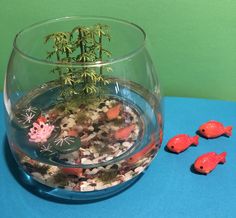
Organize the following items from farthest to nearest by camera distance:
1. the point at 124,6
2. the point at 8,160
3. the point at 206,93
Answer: the point at 206,93, the point at 124,6, the point at 8,160

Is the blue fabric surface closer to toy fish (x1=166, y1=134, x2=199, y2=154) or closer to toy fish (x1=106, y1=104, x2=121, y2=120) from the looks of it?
toy fish (x1=166, y1=134, x2=199, y2=154)

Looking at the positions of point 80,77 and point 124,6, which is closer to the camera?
point 80,77

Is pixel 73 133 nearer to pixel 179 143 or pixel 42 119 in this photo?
pixel 42 119

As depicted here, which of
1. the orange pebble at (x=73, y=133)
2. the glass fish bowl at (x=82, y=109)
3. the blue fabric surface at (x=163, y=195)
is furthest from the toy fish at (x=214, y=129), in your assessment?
the orange pebble at (x=73, y=133)

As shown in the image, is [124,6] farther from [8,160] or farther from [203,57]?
[8,160]

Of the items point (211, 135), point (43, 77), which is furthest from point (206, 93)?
point (43, 77)

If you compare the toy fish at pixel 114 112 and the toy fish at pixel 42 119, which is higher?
the toy fish at pixel 42 119

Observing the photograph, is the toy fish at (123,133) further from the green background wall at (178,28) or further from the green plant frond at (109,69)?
the green background wall at (178,28)
